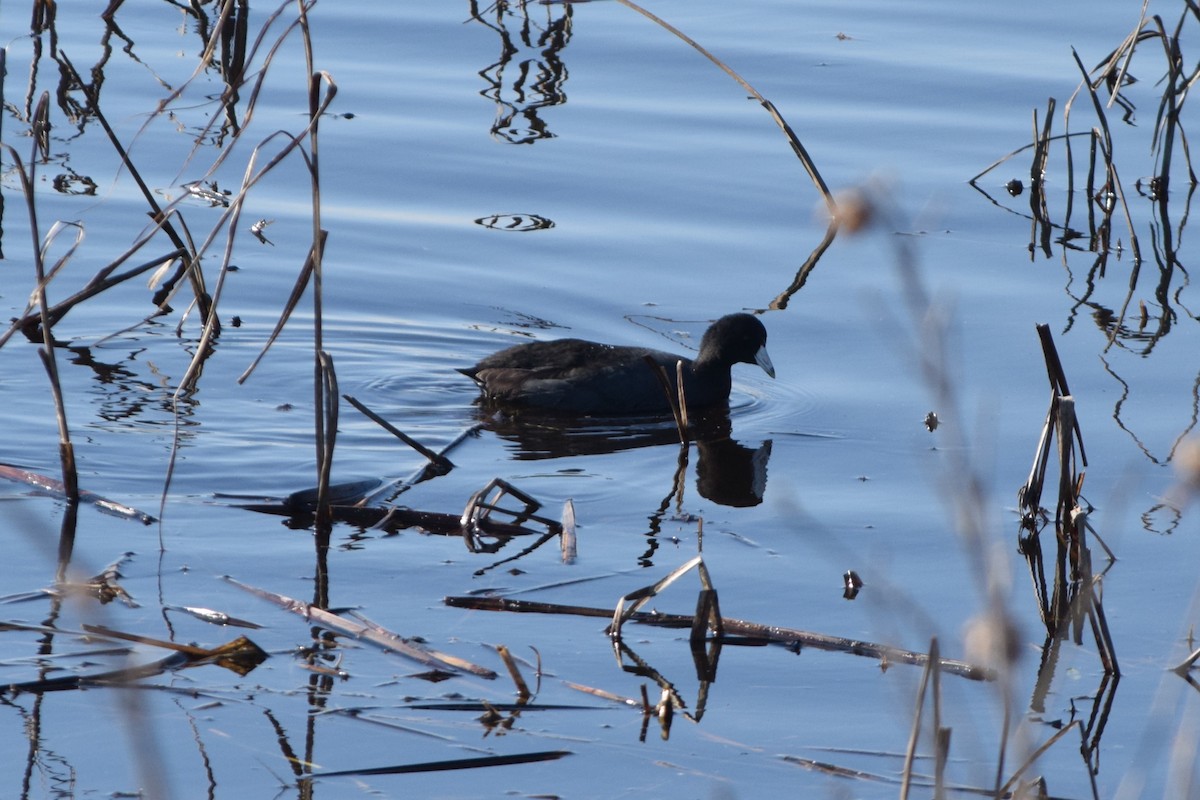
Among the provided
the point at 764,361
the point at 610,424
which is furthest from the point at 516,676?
the point at 764,361

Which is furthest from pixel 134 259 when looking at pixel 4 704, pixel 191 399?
pixel 4 704

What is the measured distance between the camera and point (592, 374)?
7.89 meters

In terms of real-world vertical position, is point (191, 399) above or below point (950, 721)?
below

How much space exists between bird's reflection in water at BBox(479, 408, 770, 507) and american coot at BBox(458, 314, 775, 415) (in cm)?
7

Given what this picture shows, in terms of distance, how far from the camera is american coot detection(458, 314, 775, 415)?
7.86m

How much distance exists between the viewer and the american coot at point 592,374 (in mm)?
7859

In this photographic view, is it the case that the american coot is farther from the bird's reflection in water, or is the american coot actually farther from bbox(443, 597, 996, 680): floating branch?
bbox(443, 597, 996, 680): floating branch

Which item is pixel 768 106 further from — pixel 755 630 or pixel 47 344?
pixel 47 344

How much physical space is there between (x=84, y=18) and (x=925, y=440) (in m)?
8.72

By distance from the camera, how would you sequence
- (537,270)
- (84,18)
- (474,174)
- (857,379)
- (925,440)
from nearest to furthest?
(925,440)
(857,379)
(537,270)
(474,174)
(84,18)

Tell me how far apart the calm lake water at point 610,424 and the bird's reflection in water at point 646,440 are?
0.14 ft

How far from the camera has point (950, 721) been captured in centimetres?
448

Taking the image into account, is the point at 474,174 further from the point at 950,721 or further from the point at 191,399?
the point at 950,721

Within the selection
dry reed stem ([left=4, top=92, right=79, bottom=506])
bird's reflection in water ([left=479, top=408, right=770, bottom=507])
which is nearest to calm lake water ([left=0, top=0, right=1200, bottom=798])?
bird's reflection in water ([left=479, top=408, right=770, bottom=507])
